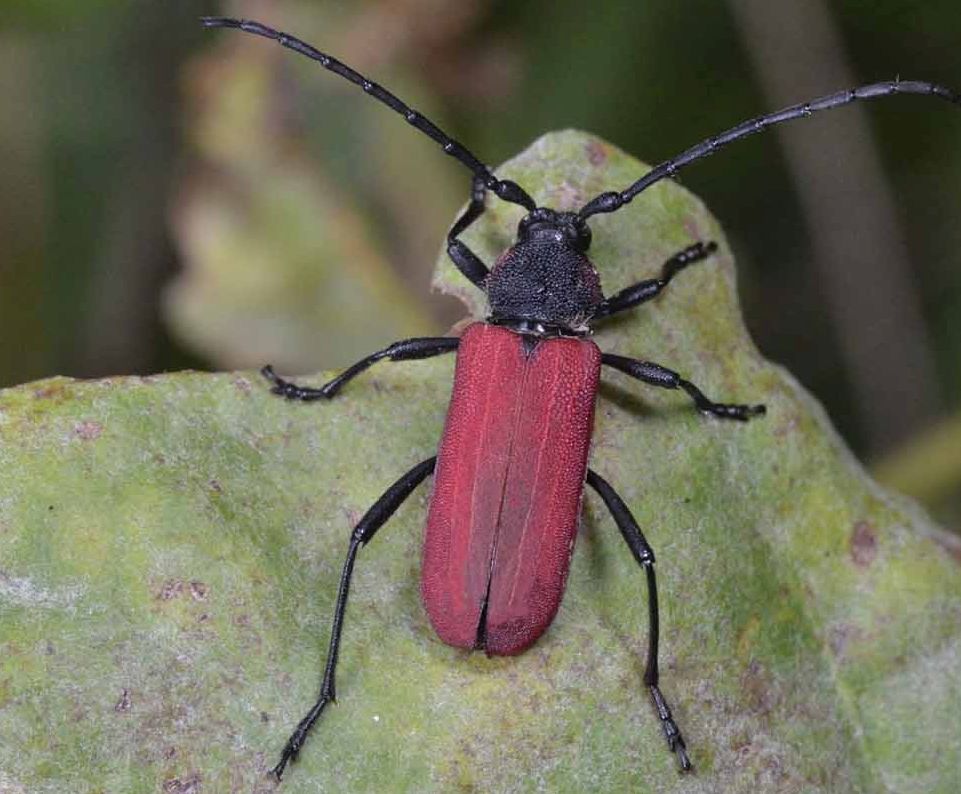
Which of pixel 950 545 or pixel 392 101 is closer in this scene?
pixel 950 545

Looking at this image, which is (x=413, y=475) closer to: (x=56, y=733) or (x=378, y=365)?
(x=378, y=365)

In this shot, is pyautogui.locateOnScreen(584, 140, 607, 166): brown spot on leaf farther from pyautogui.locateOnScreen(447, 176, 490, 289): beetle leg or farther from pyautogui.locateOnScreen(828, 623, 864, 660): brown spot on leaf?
pyautogui.locateOnScreen(828, 623, 864, 660): brown spot on leaf

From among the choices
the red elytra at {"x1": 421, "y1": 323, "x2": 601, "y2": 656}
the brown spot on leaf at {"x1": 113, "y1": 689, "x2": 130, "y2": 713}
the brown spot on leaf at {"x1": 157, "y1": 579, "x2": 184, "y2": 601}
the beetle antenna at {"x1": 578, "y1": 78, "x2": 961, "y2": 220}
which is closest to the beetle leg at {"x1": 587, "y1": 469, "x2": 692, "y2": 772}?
the red elytra at {"x1": 421, "y1": 323, "x2": 601, "y2": 656}

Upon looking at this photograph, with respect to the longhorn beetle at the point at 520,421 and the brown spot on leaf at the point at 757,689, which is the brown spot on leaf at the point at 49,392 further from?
the brown spot on leaf at the point at 757,689

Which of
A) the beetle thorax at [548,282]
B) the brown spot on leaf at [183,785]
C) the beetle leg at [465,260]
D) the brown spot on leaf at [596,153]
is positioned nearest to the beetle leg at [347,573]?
the brown spot on leaf at [183,785]

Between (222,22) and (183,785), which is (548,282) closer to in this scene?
(222,22)

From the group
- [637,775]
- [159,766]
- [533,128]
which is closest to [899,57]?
[533,128]

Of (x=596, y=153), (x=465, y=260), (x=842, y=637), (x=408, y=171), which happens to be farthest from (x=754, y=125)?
(x=408, y=171)
